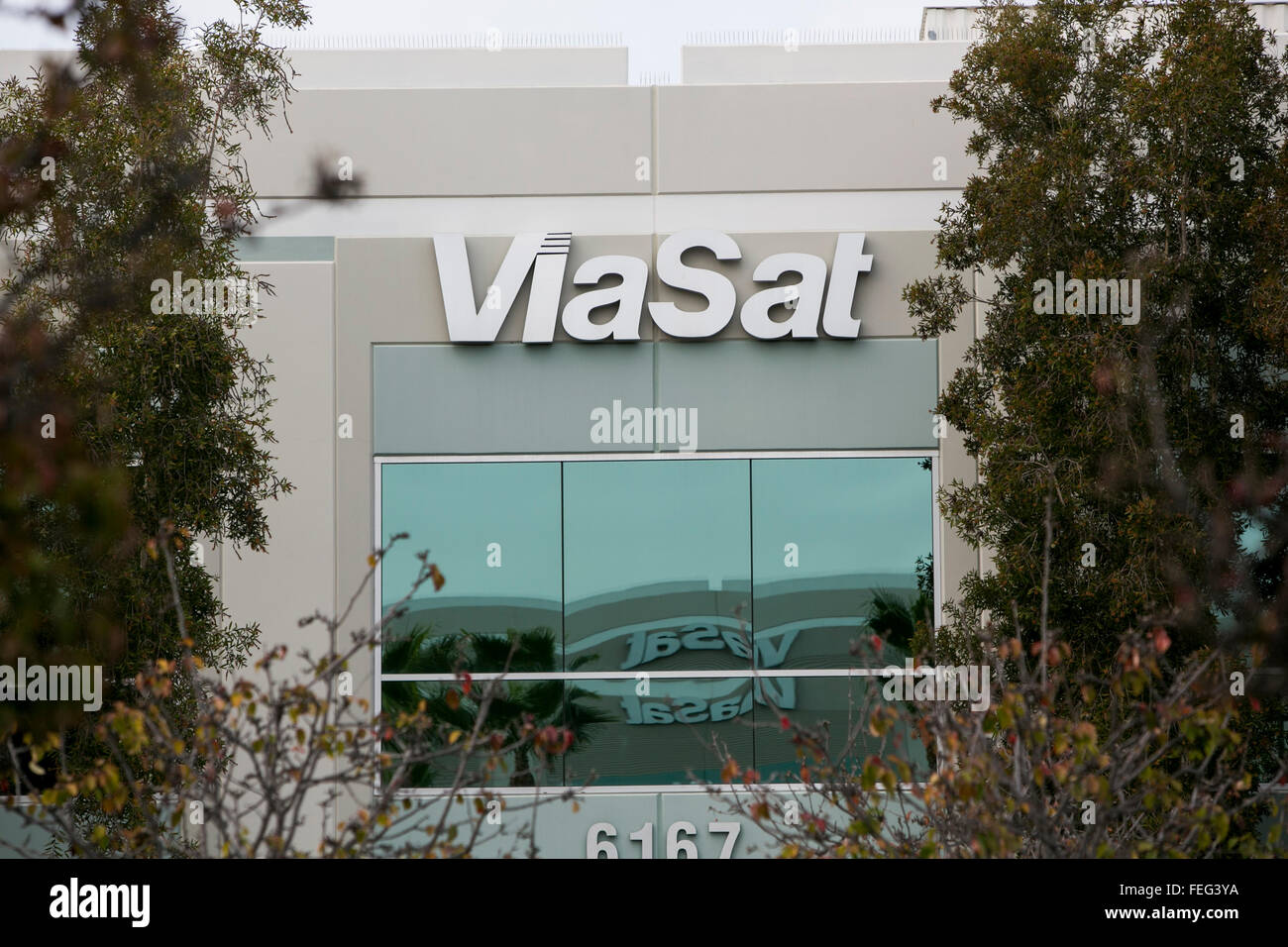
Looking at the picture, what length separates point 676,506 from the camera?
9633 millimetres

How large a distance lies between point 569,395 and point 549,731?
6628 millimetres

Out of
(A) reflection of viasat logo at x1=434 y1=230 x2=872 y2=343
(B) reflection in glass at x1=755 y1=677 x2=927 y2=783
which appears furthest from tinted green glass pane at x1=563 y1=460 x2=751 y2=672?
(A) reflection of viasat logo at x1=434 y1=230 x2=872 y2=343

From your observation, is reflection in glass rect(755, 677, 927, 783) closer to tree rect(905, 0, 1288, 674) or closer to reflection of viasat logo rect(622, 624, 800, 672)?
reflection of viasat logo rect(622, 624, 800, 672)

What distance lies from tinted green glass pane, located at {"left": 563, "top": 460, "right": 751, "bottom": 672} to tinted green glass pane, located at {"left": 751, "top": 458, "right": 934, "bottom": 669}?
0.66 ft

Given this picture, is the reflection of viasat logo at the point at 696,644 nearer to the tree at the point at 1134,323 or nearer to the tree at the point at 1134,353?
the tree at the point at 1134,353

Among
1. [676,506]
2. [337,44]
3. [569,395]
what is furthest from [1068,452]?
[337,44]

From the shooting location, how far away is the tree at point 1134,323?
23.3 feet

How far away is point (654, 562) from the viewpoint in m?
9.61

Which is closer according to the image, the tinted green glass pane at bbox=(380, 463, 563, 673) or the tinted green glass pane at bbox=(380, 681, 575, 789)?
the tinted green glass pane at bbox=(380, 681, 575, 789)

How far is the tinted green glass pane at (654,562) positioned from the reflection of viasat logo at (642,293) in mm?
1145

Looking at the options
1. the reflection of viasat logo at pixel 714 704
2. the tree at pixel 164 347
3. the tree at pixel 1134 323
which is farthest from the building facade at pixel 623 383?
the tree at pixel 1134 323

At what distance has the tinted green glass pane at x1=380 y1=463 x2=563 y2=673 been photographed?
31.4 ft

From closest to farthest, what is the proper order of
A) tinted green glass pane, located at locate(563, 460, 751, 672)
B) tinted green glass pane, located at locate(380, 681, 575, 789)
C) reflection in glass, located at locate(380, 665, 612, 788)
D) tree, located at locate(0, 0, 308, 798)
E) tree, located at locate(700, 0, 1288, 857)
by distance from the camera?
tree, located at locate(0, 0, 308, 798) → tree, located at locate(700, 0, 1288, 857) → tinted green glass pane, located at locate(380, 681, 575, 789) → reflection in glass, located at locate(380, 665, 612, 788) → tinted green glass pane, located at locate(563, 460, 751, 672)

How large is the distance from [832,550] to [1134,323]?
10.4ft
